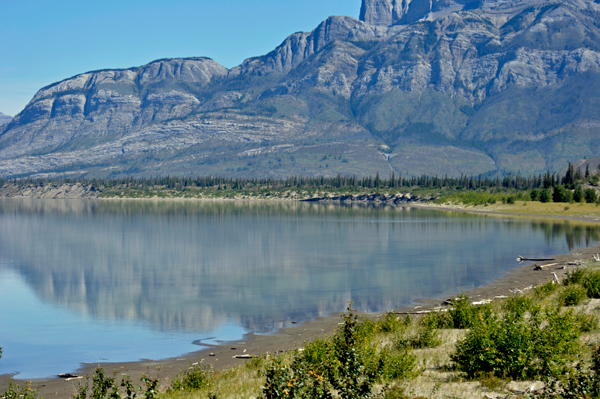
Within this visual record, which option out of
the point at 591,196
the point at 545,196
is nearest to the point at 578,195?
the point at 591,196

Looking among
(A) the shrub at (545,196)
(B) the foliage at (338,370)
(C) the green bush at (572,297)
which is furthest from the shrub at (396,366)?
(A) the shrub at (545,196)

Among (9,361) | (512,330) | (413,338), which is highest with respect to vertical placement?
(512,330)

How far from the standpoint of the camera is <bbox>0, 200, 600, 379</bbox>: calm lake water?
31047mm

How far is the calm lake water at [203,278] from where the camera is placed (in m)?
31.0

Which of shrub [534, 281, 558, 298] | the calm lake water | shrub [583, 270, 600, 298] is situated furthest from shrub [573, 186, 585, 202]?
shrub [583, 270, 600, 298]

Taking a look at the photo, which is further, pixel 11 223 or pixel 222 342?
pixel 11 223

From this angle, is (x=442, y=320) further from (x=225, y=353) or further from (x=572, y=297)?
(x=225, y=353)

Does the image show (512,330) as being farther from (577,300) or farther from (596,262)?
(596,262)

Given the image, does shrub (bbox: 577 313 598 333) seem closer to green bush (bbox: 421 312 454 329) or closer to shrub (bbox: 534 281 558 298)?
green bush (bbox: 421 312 454 329)

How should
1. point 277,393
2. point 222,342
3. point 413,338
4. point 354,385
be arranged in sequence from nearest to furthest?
point 277,393 → point 354,385 → point 413,338 → point 222,342

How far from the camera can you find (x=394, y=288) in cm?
4362

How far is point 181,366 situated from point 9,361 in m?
8.56

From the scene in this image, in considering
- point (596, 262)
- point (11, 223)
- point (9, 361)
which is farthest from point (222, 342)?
point (11, 223)

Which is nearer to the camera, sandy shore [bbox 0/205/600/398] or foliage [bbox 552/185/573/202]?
sandy shore [bbox 0/205/600/398]
